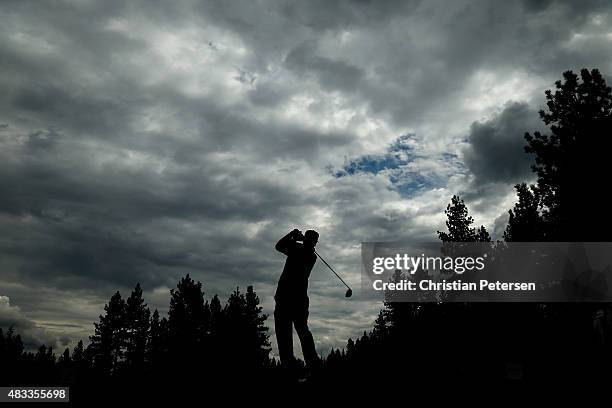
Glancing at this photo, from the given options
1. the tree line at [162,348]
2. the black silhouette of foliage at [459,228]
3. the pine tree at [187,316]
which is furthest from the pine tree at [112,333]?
the black silhouette of foliage at [459,228]

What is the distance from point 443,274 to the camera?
130ft

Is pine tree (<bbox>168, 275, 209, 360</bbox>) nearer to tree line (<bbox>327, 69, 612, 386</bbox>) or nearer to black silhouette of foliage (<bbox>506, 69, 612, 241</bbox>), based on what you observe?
tree line (<bbox>327, 69, 612, 386</bbox>)

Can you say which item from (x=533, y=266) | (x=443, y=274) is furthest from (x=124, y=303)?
(x=533, y=266)

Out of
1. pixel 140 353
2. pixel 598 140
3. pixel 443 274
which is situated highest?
pixel 598 140

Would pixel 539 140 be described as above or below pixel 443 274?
above

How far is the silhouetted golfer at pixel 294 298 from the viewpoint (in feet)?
27.2

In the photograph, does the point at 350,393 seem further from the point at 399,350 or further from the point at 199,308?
the point at 199,308

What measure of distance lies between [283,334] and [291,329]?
0.19 m

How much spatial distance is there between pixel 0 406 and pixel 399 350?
329 inches

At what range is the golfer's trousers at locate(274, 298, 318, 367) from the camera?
8250 millimetres

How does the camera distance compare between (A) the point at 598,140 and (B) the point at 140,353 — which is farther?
(B) the point at 140,353

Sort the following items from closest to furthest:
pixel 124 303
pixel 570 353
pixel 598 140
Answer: pixel 570 353 → pixel 598 140 → pixel 124 303

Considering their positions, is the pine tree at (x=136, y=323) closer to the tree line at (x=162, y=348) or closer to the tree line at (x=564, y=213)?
the tree line at (x=162, y=348)

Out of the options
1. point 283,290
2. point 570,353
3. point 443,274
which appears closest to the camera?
point 283,290
